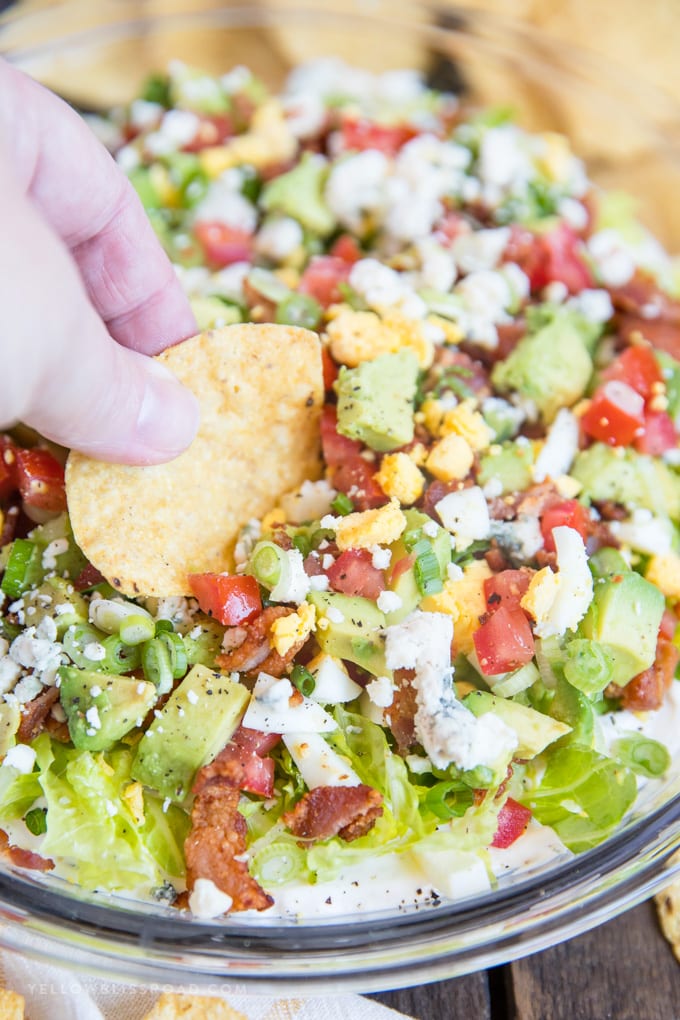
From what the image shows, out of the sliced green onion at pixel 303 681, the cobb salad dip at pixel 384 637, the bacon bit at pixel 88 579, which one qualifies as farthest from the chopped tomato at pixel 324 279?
the sliced green onion at pixel 303 681

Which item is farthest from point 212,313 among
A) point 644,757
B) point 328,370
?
point 644,757

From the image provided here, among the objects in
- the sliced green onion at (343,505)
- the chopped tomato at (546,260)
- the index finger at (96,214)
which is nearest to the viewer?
the index finger at (96,214)

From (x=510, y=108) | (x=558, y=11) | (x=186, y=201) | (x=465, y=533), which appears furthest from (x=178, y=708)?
(x=558, y=11)

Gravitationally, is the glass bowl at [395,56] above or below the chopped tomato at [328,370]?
above

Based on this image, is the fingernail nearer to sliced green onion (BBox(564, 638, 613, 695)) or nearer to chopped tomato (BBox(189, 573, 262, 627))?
chopped tomato (BBox(189, 573, 262, 627))

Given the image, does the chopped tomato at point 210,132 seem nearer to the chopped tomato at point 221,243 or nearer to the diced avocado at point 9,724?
the chopped tomato at point 221,243

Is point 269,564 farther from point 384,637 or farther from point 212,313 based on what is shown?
point 212,313
